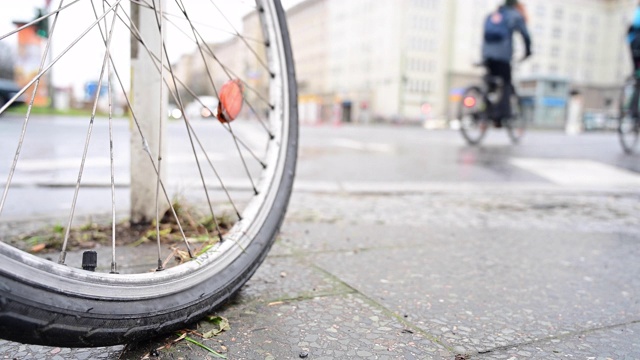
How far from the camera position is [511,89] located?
765 centimetres

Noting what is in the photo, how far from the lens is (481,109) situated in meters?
7.74

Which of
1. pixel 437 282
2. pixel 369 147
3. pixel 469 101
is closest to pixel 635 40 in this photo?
pixel 469 101

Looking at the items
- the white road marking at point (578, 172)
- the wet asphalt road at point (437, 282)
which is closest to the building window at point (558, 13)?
the white road marking at point (578, 172)

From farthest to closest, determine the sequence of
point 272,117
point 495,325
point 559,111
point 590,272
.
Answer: point 559,111 → point 590,272 → point 272,117 → point 495,325

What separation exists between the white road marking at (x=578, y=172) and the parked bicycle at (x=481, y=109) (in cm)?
179

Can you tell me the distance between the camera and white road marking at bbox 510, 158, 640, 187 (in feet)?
14.9

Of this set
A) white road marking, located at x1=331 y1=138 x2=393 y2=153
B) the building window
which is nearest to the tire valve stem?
white road marking, located at x1=331 y1=138 x2=393 y2=153

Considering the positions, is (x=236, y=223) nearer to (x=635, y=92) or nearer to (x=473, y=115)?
(x=473, y=115)

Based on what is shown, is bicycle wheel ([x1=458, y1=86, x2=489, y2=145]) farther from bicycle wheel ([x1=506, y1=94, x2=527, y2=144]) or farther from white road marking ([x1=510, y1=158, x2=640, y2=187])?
white road marking ([x1=510, y1=158, x2=640, y2=187])

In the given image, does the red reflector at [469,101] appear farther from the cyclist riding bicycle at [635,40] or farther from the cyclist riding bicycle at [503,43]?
the cyclist riding bicycle at [635,40]

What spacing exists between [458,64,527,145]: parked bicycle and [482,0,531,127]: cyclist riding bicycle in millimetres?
72

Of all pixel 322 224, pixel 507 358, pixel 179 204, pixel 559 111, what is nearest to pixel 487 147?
pixel 322 224

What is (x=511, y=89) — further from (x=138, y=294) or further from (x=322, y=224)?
(x=138, y=294)

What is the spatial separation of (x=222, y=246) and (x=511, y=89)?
23.2 feet
